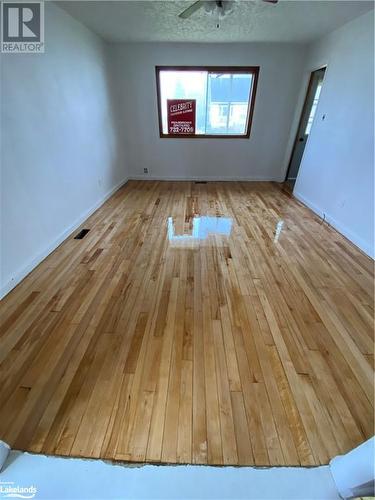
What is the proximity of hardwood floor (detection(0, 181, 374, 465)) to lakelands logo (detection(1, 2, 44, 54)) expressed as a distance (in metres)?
1.87

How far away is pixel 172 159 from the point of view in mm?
5023

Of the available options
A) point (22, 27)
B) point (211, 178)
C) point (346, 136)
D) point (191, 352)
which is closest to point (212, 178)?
point (211, 178)

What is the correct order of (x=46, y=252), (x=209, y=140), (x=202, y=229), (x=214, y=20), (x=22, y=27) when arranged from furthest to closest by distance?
1. (x=209, y=140)
2. (x=202, y=229)
3. (x=214, y=20)
4. (x=46, y=252)
5. (x=22, y=27)

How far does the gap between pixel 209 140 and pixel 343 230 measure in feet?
10.2

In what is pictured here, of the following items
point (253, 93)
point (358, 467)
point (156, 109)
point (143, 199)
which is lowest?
point (143, 199)

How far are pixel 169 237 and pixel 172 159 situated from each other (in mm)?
2780

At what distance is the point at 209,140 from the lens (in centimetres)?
482

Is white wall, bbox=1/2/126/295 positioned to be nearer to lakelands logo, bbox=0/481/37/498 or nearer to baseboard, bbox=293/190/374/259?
lakelands logo, bbox=0/481/37/498

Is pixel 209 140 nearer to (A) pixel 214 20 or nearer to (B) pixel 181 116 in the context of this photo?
(B) pixel 181 116

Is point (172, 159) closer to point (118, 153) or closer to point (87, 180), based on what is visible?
point (118, 153)

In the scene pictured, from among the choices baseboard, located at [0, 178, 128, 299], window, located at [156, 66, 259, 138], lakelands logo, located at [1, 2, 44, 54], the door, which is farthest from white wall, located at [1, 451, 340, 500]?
window, located at [156, 66, 259, 138]

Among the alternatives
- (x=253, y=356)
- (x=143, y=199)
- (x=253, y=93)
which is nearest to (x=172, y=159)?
(x=143, y=199)

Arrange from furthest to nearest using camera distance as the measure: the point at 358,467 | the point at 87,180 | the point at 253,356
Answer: the point at 87,180 < the point at 253,356 < the point at 358,467

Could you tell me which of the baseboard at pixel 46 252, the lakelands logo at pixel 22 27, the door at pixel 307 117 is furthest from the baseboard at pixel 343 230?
the lakelands logo at pixel 22 27
